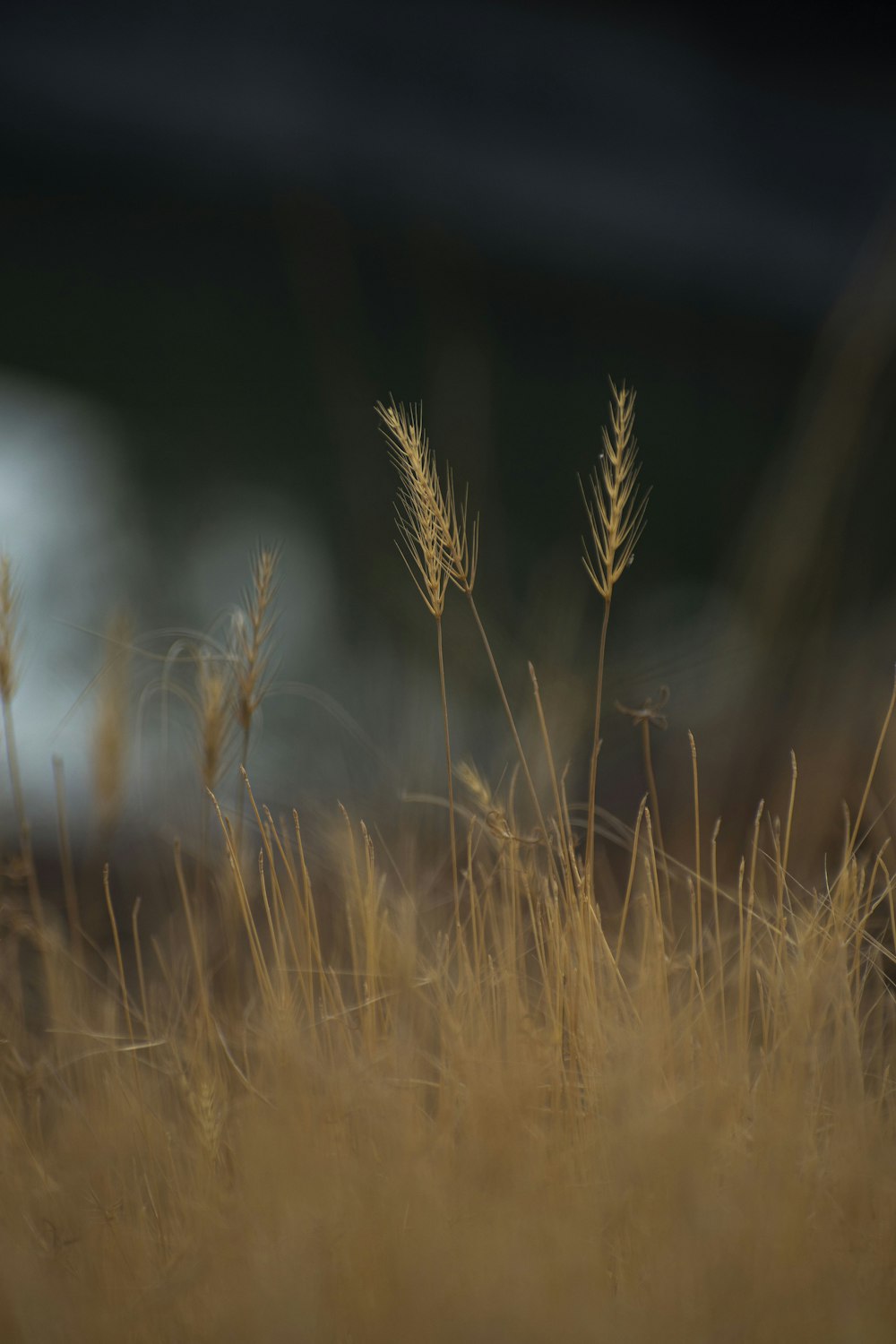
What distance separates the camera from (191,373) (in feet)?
11.4

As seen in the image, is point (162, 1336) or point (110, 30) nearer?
point (162, 1336)

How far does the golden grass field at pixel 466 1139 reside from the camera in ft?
2.30

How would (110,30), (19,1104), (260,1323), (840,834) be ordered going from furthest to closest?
(110,30)
(840,834)
(19,1104)
(260,1323)

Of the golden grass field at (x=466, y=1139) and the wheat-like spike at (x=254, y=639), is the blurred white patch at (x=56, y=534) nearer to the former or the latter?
the golden grass field at (x=466, y=1139)

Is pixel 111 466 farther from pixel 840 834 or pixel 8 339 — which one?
pixel 840 834

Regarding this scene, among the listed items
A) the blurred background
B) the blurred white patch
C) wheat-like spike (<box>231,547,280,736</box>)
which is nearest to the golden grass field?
wheat-like spike (<box>231,547,280,736</box>)

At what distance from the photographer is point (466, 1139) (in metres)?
0.85

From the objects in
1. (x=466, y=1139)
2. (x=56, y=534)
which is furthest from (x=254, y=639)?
(x=56, y=534)

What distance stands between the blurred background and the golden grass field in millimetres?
1567

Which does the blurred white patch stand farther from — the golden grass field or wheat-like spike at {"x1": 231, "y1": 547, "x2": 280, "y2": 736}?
wheat-like spike at {"x1": 231, "y1": 547, "x2": 280, "y2": 736}

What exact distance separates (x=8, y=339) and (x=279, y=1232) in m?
3.22

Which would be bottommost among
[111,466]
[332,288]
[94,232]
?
[111,466]

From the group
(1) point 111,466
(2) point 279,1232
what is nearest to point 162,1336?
(2) point 279,1232

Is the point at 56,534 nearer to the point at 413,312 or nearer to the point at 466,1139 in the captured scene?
the point at 413,312
